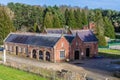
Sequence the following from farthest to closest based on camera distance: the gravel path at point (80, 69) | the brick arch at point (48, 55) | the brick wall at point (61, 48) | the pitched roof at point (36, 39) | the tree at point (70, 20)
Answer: the tree at point (70, 20), the pitched roof at point (36, 39), the brick arch at point (48, 55), the brick wall at point (61, 48), the gravel path at point (80, 69)

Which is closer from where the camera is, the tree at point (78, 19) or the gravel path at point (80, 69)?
the gravel path at point (80, 69)

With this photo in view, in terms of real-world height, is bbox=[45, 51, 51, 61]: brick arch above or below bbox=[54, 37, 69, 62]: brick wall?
below

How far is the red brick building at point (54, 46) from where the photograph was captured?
4906cm

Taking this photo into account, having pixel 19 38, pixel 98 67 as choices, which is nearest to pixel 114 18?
pixel 19 38

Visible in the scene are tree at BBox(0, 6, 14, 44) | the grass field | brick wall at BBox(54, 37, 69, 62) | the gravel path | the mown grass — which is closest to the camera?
the grass field

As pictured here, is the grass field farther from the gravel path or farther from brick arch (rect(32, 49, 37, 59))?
brick arch (rect(32, 49, 37, 59))

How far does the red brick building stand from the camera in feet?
161

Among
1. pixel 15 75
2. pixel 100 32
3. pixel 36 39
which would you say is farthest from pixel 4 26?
pixel 15 75

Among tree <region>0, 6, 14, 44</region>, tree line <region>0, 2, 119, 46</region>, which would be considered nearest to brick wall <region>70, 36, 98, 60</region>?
tree <region>0, 6, 14, 44</region>

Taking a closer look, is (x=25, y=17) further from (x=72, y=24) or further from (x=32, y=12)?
(x=72, y=24)

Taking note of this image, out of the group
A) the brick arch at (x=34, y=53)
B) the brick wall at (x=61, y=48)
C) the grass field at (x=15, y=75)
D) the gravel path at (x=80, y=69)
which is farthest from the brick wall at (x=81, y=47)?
the grass field at (x=15, y=75)

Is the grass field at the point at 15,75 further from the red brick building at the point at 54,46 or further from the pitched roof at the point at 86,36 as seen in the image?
the pitched roof at the point at 86,36

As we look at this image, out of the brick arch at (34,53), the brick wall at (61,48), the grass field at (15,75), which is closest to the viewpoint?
the grass field at (15,75)

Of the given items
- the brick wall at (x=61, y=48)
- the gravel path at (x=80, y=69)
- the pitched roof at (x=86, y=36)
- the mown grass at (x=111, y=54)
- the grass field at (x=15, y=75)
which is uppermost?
the pitched roof at (x=86, y=36)
